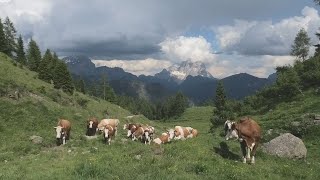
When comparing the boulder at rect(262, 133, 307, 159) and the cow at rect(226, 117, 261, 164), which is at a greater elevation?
the cow at rect(226, 117, 261, 164)

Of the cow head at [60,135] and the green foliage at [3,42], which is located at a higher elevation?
the green foliage at [3,42]

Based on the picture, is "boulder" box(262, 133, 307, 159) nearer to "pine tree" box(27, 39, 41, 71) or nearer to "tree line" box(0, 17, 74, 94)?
"tree line" box(0, 17, 74, 94)

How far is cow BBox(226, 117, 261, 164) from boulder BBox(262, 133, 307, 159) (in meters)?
3.04

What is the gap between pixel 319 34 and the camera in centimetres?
10219

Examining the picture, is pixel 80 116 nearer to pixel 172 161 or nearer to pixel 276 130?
pixel 276 130

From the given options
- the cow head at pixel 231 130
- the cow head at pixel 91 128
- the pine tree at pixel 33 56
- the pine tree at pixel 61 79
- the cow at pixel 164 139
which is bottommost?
the cow at pixel 164 139

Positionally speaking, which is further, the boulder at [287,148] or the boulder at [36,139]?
the boulder at [36,139]

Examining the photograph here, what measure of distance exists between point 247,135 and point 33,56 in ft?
369

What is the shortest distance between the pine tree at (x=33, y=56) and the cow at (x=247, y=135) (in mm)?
100250

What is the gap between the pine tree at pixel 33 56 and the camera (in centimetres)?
11912

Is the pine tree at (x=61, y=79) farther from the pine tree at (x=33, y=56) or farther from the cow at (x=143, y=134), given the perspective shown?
the cow at (x=143, y=134)

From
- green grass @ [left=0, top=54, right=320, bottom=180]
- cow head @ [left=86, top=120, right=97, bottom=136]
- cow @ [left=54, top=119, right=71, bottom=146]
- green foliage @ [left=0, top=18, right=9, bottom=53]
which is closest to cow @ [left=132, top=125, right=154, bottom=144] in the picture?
green grass @ [left=0, top=54, right=320, bottom=180]

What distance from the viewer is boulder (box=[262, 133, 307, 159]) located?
27.7 meters

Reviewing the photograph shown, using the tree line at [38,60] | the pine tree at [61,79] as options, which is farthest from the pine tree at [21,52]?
the pine tree at [61,79]
